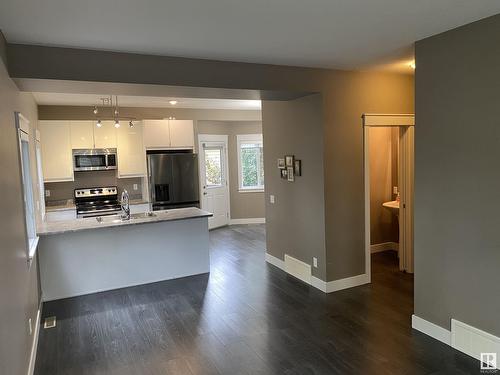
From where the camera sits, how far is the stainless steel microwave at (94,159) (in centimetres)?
653

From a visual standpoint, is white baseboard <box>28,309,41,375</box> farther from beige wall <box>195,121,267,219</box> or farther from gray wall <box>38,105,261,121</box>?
beige wall <box>195,121,267,219</box>

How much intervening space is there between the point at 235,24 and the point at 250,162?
6396 millimetres

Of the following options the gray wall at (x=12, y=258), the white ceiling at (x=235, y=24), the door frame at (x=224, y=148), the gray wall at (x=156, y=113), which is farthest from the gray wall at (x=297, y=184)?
the gray wall at (x=12, y=258)

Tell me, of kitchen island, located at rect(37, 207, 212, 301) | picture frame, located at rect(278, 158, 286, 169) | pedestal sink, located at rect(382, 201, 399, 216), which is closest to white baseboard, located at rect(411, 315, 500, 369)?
pedestal sink, located at rect(382, 201, 399, 216)

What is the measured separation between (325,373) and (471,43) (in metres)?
2.78

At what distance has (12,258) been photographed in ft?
8.01

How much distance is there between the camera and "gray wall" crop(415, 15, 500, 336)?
2.77 meters

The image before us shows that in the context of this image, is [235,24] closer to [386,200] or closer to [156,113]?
[386,200]

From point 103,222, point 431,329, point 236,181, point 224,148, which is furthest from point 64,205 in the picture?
point 431,329

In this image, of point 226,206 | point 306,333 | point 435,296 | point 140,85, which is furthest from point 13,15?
point 226,206

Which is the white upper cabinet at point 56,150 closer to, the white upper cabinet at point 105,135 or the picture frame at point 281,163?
the white upper cabinet at point 105,135

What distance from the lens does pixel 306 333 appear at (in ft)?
11.5

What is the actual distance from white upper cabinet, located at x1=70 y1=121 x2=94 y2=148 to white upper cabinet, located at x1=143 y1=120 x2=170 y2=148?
3.12 ft

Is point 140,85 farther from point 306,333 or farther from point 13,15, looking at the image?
point 306,333
